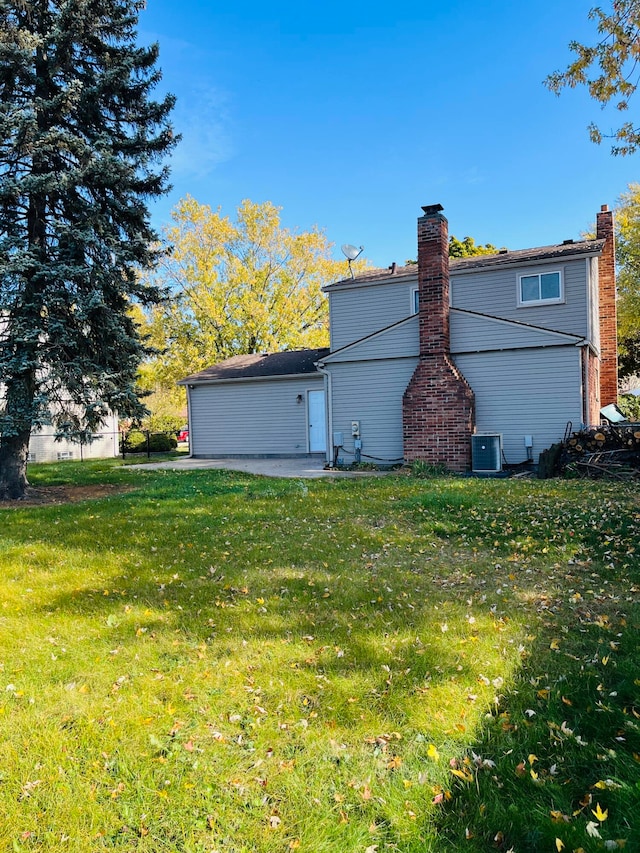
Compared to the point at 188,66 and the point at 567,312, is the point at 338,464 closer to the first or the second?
the point at 567,312

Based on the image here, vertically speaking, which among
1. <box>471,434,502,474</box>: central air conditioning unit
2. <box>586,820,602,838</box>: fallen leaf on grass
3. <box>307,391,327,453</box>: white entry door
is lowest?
<box>586,820,602,838</box>: fallen leaf on grass

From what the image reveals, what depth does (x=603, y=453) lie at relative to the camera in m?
9.90

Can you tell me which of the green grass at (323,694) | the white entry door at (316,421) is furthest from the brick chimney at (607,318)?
the green grass at (323,694)

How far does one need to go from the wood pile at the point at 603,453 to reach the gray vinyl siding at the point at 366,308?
6732 mm

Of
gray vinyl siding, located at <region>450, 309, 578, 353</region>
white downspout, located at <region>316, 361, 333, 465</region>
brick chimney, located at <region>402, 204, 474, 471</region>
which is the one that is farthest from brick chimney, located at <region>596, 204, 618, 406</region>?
white downspout, located at <region>316, 361, 333, 465</region>

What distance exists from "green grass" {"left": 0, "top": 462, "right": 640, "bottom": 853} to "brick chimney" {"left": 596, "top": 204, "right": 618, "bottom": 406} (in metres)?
11.8

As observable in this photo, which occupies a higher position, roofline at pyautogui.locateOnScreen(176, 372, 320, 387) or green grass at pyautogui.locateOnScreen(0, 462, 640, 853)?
roofline at pyautogui.locateOnScreen(176, 372, 320, 387)

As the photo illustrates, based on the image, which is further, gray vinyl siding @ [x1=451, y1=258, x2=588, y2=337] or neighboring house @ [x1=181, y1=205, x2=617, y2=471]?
gray vinyl siding @ [x1=451, y1=258, x2=588, y2=337]

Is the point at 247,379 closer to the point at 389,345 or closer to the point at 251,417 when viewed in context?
the point at 251,417

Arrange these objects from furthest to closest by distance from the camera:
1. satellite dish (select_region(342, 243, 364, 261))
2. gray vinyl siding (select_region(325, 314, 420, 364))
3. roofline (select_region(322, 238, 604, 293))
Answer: satellite dish (select_region(342, 243, 364, 261)) < roofline (select_region(322, 238, 604, 293)) < gray vinyl siding (select_region(325, 314, 420, 364))

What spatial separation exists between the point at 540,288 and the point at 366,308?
16.3 feet

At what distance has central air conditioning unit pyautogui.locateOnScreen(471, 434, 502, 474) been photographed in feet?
36.7

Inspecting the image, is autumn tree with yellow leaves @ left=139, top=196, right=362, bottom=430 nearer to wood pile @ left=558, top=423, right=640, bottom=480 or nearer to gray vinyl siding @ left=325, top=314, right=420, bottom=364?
gray vinyl siding @ left=325, top=314, right=420, bottom=364

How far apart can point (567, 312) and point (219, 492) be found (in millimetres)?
10020
